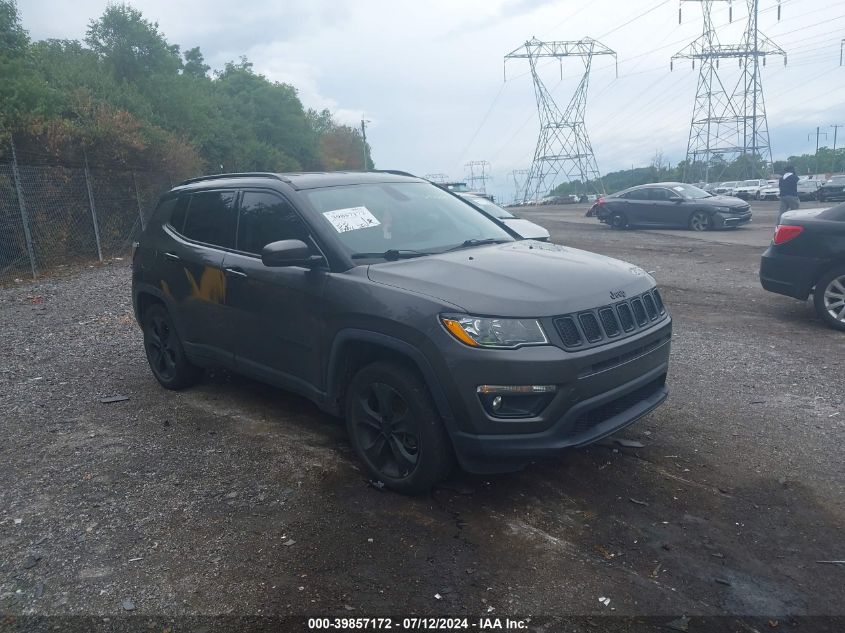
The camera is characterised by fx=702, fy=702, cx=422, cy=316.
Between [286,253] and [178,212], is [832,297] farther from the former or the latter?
[178,212]

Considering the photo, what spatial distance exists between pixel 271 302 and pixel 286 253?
669 millimetres

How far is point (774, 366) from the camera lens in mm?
6504

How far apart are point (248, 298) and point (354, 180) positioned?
1.16 m

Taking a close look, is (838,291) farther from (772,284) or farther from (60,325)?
(60,325)

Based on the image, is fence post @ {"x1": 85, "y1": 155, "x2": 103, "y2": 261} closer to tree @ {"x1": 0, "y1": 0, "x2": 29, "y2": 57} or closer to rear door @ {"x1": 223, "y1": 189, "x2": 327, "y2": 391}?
tree @ {"x1": 0, "y1": 0, "x2": 29, "y2": 57}

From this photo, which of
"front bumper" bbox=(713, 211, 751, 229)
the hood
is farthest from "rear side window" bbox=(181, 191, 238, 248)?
"front bumper" bbox=(713, 211, 751, 229)

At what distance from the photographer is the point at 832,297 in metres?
7.74

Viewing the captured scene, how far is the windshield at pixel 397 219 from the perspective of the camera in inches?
179

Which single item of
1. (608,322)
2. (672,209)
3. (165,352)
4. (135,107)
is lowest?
(165,352)

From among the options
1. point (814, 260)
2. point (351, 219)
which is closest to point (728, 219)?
point (814, 260)

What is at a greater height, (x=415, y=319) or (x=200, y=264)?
(x=200, y=264)

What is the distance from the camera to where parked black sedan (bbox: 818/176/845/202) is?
34.8m

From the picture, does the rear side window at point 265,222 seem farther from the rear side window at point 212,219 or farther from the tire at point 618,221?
the tire at point 618,221

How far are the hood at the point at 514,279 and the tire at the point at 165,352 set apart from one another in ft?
8.50
